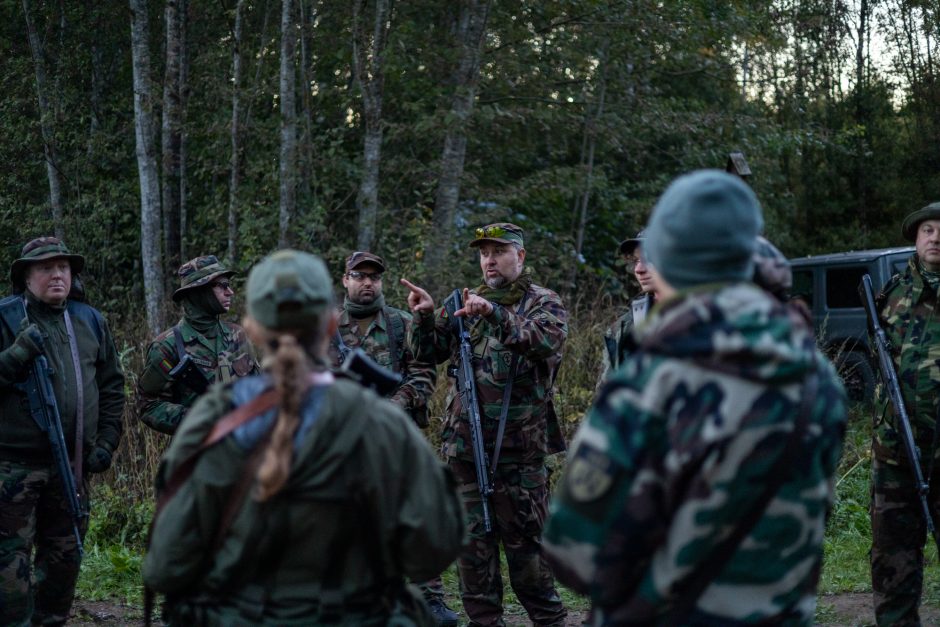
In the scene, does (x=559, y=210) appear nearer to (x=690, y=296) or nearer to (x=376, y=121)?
(x=376, y=121)

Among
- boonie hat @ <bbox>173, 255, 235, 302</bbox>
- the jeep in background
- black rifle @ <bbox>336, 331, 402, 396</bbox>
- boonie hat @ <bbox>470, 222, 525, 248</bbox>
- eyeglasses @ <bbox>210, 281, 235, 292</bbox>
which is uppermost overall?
boonie hat @ <bbox>470, 222, 525, 248</bbox>

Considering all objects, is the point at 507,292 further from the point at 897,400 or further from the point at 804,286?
the point at 804,286

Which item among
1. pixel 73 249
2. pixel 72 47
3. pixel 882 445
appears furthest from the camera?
pixel 72 47

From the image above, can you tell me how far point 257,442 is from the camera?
245 centimetres

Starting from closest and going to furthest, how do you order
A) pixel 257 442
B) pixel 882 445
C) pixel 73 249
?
pixel 257 442 < pixel 882 445 < pixel 73 249

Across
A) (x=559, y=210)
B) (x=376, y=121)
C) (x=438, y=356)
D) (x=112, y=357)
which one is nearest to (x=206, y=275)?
(x=112, y=357)

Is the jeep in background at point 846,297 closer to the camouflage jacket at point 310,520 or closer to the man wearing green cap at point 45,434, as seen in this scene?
the man wearing green cap at point 45,434

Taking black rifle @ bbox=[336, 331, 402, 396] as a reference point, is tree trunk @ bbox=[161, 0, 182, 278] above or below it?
above

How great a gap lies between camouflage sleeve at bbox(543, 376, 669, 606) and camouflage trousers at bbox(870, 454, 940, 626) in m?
3.26

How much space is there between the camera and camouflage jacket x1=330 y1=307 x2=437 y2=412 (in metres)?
5.83

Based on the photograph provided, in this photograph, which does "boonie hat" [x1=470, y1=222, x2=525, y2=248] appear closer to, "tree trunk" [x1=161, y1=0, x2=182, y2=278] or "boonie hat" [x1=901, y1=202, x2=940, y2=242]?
"boonie hat" [x1=901, y1=202, x2=940, y2=242]

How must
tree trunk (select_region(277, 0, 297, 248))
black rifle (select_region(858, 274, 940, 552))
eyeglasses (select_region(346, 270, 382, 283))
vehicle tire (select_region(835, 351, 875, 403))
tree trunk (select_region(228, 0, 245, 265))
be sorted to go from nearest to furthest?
black rifle (select_region(858, 274, 940, 552)) → eyeglasses (select_region(346, 270, 382, 283)) → vehicle tire (select_region(835, 351, 875, 403)) → tree trunk (select_region(277, 0, 297, 248)) → tree trunk (select_region(228, 0, 245, 265))

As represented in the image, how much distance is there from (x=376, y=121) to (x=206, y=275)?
262 inches

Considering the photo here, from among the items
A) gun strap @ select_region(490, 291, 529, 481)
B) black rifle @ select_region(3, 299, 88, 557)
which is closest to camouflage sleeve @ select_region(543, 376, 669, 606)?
gun strap @ select_region(490, 291, 529, 481)
